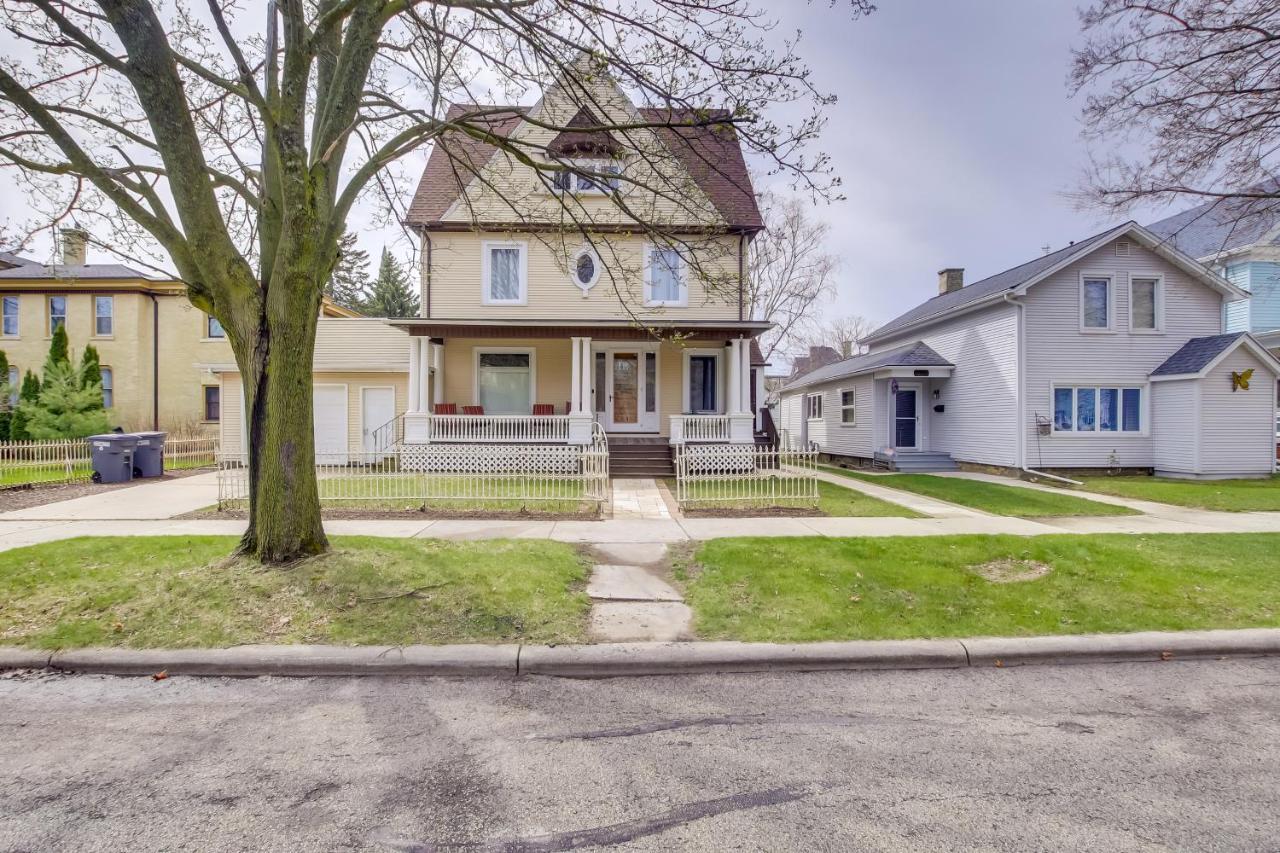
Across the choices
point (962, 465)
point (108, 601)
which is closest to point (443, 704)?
point (108, 601)

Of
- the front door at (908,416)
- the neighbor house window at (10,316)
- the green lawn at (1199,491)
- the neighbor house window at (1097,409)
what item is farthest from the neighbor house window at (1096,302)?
the neighbor house window at (10,316)

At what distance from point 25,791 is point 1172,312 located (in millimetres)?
23036

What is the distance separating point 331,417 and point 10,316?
1741 cm

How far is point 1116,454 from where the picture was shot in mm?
16062

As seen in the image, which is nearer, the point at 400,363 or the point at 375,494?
the point at 375,494

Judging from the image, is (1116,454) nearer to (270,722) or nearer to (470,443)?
(470,443)

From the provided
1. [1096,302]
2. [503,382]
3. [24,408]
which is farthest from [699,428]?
[24,408]

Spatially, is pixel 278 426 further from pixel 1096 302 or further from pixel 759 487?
pixel 1096 302

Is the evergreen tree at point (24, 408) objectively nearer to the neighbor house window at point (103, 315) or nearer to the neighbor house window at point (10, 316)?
the neighbor house window at point (103, 315)

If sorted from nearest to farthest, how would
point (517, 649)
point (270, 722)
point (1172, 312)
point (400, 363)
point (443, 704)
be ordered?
point (270, 722) < point (443, 704) < point (517, 649) < point (1172, 312) < point (400, 363)

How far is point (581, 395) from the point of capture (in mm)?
15734

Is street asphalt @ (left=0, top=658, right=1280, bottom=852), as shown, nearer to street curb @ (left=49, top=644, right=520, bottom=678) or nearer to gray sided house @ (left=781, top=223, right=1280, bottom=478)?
street curb @ (left=49, top=644, right=520, bottom=678)

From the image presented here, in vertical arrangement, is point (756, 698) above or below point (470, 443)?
below

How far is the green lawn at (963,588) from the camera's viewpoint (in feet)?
A: 16.2
